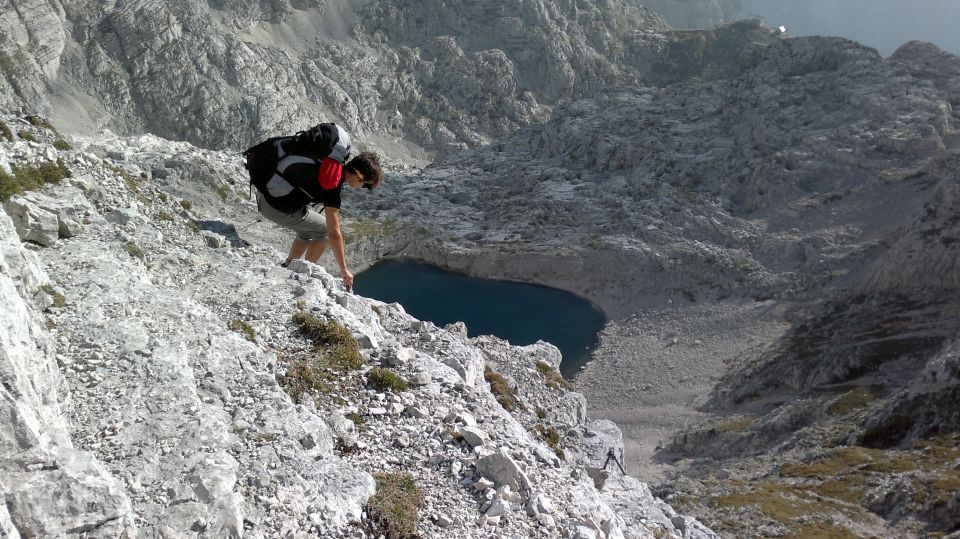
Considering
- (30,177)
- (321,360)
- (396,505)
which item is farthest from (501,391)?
(30,177)

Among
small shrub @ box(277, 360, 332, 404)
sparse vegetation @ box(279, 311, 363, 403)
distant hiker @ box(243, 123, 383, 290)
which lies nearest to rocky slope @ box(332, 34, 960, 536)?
sparse vegetation @ box(279, 311, 363, 403)

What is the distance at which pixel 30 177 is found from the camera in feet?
51.5

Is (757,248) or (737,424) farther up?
(757,248)

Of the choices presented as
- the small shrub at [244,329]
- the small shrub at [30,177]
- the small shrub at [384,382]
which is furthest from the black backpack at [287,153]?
the small shrub at [30,177]

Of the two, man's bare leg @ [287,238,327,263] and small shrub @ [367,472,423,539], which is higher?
man's bare leg @ [287,238,327,263]

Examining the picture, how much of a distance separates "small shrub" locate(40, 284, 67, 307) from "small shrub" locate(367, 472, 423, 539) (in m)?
6.15

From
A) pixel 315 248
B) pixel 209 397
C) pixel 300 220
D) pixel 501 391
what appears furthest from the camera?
pixel 501 391

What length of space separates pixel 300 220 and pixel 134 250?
12.2 feet

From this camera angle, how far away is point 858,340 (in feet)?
278

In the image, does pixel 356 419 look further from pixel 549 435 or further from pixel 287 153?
pixel 549 435

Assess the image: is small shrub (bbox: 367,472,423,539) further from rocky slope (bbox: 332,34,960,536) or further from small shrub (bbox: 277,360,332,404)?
rocky slope (bbox: 332,34,960,536)

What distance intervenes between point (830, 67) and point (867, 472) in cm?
12915

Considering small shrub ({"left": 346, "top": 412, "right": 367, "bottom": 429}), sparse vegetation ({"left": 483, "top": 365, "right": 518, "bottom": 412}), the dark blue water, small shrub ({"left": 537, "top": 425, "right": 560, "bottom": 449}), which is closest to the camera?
small shrub ({"left": 346, "top": 412, "right": 367, "bottom": 429})

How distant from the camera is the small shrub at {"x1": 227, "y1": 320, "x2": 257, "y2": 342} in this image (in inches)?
516
